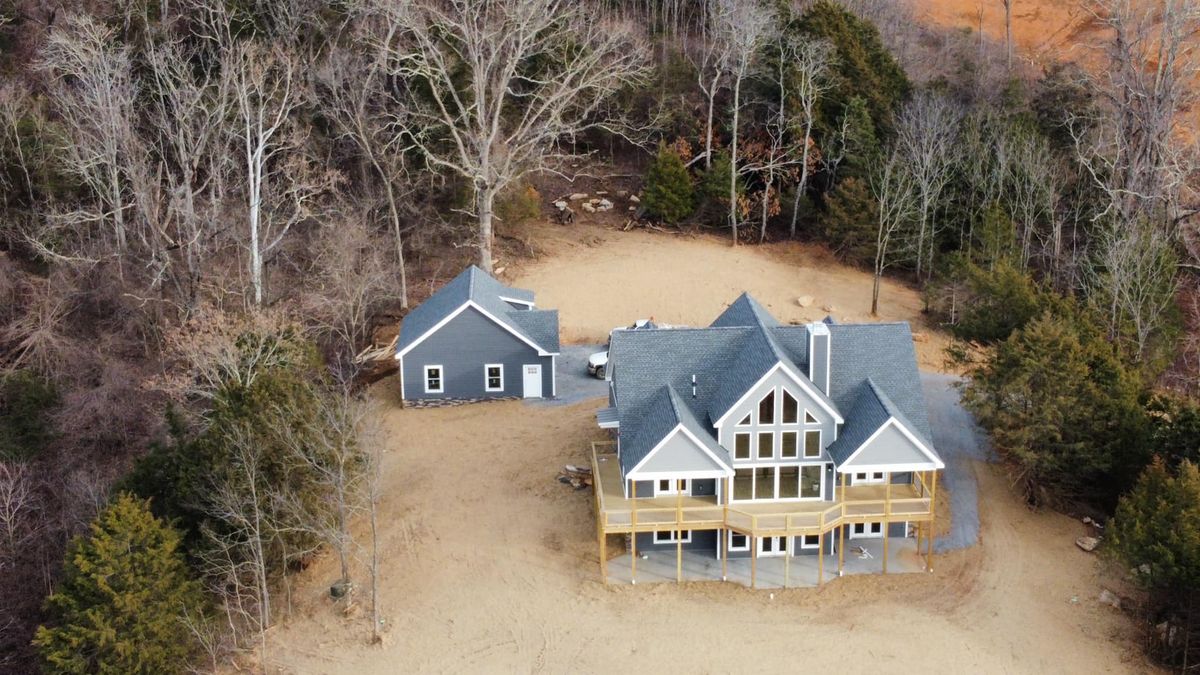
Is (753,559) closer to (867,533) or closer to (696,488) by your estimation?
(696,488)

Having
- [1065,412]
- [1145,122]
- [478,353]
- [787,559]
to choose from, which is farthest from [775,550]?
[1145,122]

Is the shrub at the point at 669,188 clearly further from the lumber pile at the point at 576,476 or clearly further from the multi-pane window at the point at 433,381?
the lumber pile at the point at 576,476

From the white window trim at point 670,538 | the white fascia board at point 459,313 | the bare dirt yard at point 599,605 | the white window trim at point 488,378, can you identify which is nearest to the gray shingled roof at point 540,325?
the white fascia board at point 459,313

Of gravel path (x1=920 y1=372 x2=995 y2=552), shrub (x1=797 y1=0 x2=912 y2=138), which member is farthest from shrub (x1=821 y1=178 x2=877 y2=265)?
gravel path (x1=920 y1=372 x2=995 y2=552)

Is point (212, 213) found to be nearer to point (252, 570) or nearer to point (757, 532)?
point (252, 570)

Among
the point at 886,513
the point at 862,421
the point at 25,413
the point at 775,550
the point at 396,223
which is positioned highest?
the point at 396,223

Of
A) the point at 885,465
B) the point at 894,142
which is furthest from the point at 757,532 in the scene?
the point at 894,142
